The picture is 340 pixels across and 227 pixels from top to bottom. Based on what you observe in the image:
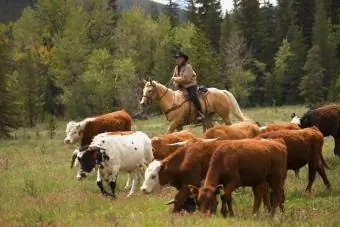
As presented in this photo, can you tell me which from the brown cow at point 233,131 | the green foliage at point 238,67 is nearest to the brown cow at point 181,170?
the brown cow at point 233,131

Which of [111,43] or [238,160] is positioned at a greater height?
[111,43]

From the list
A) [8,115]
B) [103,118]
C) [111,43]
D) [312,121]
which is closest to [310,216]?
[312,121]

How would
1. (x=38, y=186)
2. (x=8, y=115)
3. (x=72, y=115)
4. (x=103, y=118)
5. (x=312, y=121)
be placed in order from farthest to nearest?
(x=72, y=115), (x=8, y=115), (x=103, y=118), (x=312, y=121), (x=38, y=186)

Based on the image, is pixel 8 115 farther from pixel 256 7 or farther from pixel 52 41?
pixel 256 7

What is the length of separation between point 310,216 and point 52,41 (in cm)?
5598

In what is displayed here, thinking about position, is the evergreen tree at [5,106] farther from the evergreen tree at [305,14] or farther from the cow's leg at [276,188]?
the evergreen tree at [305,14]

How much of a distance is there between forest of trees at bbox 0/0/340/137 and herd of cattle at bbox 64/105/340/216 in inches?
978

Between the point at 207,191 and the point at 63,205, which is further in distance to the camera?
the point at 63,205

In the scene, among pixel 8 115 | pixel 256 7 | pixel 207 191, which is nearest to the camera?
pixel 207 191

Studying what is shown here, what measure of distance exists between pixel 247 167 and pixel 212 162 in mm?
668

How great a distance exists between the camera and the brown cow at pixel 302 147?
12.3 meters

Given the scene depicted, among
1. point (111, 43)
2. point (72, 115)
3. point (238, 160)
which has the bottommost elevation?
point (72, 115)

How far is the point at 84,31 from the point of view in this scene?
190 feet

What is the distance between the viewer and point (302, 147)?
486 inches
